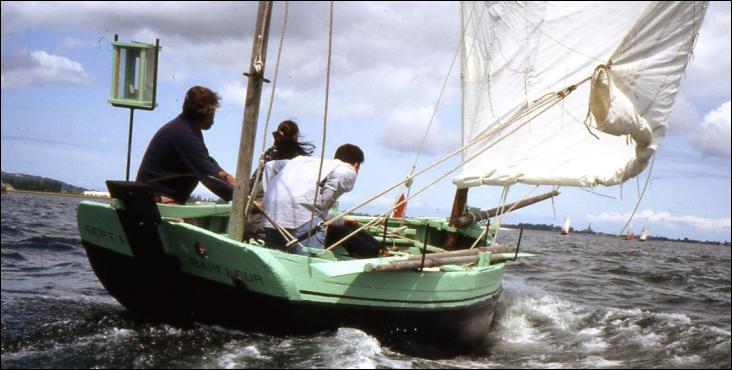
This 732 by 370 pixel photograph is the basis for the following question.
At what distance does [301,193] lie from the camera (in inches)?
254

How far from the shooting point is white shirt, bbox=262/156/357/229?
6.45 metres

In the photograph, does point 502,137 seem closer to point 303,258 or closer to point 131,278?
point 303,258

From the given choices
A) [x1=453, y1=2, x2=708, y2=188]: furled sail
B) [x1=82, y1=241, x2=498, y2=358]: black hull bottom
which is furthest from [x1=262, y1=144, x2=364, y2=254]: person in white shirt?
[x1=453, y1=2, x2=708, y2=188]: furled sail

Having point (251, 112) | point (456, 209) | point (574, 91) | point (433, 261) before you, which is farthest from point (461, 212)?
point (251, 112)

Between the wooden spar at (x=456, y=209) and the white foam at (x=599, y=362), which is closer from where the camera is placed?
the white foam at (x=599, y=362)

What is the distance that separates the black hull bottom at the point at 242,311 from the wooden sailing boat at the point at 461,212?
1cm

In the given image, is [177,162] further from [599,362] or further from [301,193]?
[599,362]

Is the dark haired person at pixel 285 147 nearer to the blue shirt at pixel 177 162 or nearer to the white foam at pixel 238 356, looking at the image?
the blue shirt at pixel 177 162

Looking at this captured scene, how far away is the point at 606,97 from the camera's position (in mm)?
7895

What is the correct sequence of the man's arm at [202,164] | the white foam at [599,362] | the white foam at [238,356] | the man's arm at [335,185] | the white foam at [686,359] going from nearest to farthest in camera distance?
the white foam at [238,356] → the man's arm at [202,164] → the man's arm at [335,185] → the white foam at [599,362] → the white foam at [686,359]

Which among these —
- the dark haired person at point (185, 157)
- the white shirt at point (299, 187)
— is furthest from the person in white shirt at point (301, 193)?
the dark haired person at point (185, 157)

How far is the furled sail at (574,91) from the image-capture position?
795 cm

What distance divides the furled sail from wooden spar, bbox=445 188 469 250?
1.48m

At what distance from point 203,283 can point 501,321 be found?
17.0 ft
